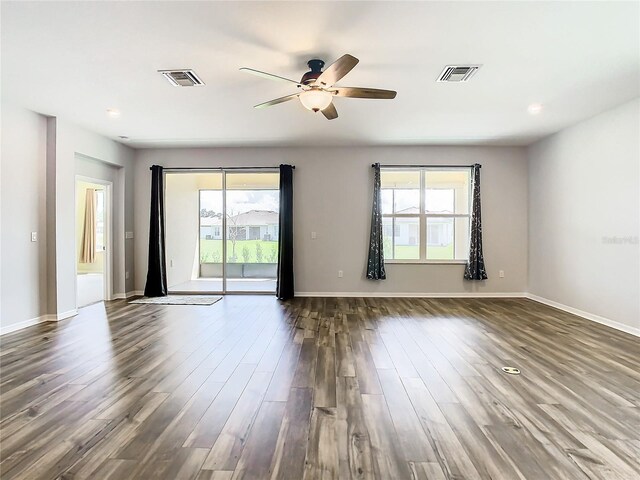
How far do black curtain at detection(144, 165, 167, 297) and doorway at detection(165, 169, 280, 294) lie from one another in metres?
0.37

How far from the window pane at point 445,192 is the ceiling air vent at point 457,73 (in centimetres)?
291

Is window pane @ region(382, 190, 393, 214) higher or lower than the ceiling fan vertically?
lower

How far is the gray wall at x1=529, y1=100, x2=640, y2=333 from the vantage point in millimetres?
3896

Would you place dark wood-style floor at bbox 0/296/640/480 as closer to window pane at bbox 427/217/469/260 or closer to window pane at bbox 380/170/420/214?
window pane at bbox 427/217/469/260

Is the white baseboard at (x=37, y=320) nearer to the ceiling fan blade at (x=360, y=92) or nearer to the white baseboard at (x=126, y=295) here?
the white baseboard at (x=126, y=295)

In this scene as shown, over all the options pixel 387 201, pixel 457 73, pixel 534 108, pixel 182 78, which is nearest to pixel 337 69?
pixel 457 73

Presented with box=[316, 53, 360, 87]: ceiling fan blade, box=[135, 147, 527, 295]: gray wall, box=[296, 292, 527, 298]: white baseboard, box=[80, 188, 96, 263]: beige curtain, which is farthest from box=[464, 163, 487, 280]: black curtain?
box=[80, 188, 96, 263]: beige curtain

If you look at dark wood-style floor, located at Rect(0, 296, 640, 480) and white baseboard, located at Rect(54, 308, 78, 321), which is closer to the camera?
dark wood-style floor, located at Rect(0, 296, 640, 480)

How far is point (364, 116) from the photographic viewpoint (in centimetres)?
438

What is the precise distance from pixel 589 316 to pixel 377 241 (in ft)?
10.2

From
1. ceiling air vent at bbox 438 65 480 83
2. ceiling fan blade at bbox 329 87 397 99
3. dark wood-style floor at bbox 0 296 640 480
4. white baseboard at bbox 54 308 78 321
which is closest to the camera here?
dark wood-style floor at bbox 0 296 640 480

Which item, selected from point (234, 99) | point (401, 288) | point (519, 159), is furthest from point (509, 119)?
point (234, 99)

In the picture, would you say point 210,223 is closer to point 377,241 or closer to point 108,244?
point 108,244

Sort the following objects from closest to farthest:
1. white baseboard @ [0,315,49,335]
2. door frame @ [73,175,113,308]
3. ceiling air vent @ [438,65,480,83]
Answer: ceiling air vent @ [438,65,480,83] < white baseboard @ [0,315,49,335] < door frame @ [73,175,113,308]
